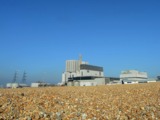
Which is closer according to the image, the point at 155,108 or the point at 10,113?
the point at 10,113

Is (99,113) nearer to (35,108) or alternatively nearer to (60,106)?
(60,106)

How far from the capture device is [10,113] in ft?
33.7

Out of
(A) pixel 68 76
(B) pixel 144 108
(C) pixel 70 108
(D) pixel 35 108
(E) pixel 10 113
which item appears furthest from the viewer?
(A) pixel 68 76

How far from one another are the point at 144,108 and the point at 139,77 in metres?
134

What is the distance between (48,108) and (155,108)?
712 cm

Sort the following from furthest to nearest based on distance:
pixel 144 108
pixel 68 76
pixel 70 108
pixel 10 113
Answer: pixel 68 76, pixel 144 108, pixel 70 108, pixel 10 113

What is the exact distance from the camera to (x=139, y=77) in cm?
14188

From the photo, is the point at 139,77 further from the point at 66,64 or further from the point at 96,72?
the point at 66,64

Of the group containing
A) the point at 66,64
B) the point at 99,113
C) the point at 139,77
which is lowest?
the point at 99,113

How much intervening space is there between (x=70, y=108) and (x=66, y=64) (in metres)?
125

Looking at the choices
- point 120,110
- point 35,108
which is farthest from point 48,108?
point 120,110

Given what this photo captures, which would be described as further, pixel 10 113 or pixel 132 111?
pixel 132 111

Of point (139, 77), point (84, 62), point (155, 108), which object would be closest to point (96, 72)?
point (84, 62)

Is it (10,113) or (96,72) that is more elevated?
(96,72)
